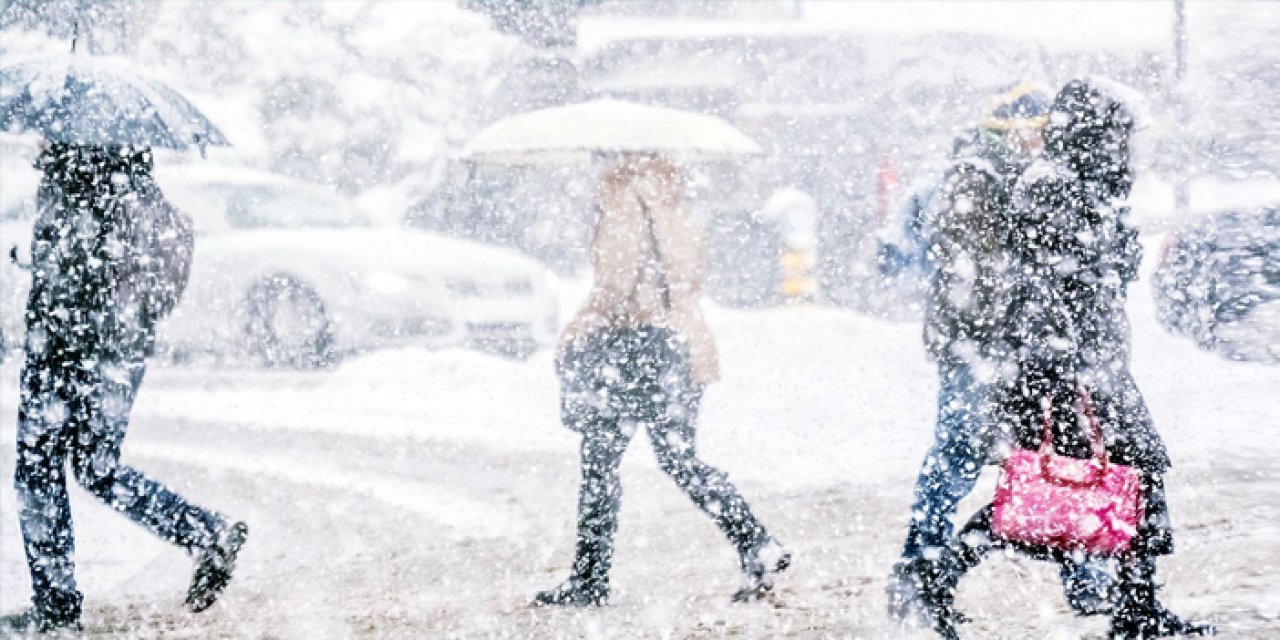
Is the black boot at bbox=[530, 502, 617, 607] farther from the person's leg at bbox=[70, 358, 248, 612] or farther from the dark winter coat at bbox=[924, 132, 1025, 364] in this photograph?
the dark winter coat at bbox=[924, 132, 1025, 364]

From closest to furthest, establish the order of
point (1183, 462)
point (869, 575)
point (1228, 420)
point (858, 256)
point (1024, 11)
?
point (869, 575) → point (1183, 462) → point (1228, 420) → point (858, 256) → point (1024, 11)

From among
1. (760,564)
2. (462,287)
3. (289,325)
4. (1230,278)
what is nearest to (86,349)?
(760,564)

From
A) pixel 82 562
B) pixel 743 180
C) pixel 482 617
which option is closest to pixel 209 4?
pixel 743 180

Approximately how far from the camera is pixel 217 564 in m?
4.97

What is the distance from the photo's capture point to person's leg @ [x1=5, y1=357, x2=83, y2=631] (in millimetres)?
4738

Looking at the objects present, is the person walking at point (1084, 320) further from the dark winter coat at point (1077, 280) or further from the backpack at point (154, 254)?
the backpack at point (154, 254)

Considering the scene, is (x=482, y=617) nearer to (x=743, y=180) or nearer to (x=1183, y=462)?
(x=1183, y=462)

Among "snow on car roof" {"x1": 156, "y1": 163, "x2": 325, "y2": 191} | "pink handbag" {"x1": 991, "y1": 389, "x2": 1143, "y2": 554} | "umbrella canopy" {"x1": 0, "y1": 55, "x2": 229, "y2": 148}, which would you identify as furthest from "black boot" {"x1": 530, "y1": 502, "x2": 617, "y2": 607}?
"snow on car roof" {"x1": 156, "y1": 163, "x2": 325, "y2": 191}

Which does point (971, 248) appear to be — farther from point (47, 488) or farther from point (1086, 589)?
point (47, 488)

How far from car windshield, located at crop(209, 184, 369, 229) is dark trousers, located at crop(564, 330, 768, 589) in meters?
6.51

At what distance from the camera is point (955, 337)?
14.8 ft

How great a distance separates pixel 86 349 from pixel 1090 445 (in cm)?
286

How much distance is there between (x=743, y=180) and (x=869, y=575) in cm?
783

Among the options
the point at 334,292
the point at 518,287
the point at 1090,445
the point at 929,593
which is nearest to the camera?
the point at 1090,445
